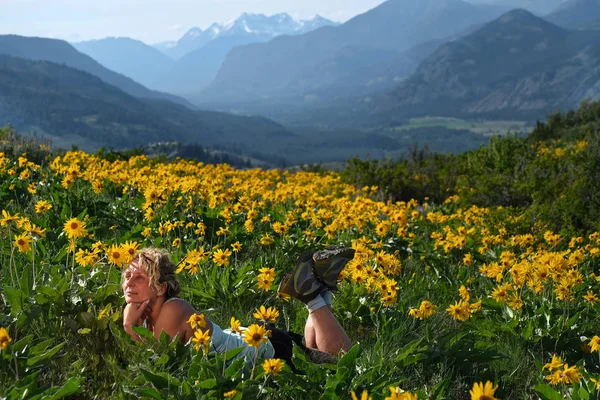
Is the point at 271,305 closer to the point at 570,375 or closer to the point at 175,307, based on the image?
the point at 175,307

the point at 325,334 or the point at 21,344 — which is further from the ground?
the point at 21,344

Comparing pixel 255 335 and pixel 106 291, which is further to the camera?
pixel 106 291

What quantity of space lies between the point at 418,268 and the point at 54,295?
14.7 ft

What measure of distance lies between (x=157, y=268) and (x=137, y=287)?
0.19m

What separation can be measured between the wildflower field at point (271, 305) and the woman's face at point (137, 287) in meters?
0.12

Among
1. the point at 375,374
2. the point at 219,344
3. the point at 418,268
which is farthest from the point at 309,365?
the point at 418,268

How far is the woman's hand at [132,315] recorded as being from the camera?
4051mm

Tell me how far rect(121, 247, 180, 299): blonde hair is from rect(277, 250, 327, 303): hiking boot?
2.70 ft

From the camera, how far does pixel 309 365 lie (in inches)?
142

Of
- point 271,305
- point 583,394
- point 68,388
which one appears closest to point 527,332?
point 583,394

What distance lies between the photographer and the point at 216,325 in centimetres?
412

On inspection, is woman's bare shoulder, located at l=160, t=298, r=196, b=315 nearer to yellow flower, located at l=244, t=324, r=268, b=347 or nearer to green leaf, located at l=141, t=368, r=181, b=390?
green leaf, located at l=141, t=368, r=181, b=390

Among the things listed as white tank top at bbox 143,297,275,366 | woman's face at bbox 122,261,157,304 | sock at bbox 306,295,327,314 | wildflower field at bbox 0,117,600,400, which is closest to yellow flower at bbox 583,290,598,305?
wildflower field at bbox 0,117,600,400

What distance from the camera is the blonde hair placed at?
411cm
